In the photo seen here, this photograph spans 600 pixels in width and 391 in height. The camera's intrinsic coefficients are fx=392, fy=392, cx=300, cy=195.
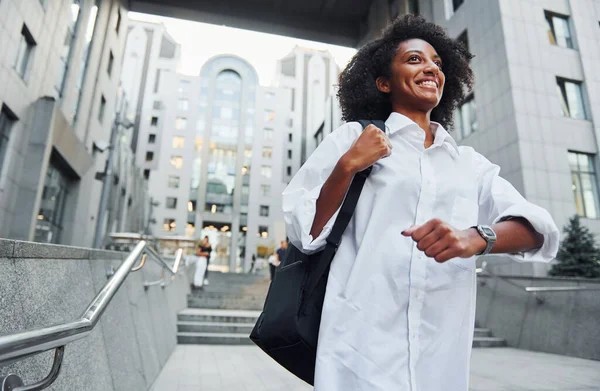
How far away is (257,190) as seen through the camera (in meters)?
44.5

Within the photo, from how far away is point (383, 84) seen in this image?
1.49 meters

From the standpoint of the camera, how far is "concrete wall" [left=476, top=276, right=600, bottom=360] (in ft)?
20.7

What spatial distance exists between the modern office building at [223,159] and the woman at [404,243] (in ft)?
133

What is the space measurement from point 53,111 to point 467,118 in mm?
13851

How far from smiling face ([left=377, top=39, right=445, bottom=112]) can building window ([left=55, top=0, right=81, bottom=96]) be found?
1458 centimetres

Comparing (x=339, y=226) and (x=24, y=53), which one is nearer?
(x=339, y=226)

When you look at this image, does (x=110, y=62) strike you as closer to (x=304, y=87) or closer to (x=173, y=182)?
(x=173, y=182)

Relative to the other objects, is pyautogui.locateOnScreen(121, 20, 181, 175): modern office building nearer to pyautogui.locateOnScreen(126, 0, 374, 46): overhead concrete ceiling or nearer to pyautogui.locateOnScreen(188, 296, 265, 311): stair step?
pyautogui.locateOnScreen(126, 0, 374, 46): overhead concrete ceiling

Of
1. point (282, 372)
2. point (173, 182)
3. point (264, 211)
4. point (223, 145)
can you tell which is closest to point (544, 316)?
point (282, 372)

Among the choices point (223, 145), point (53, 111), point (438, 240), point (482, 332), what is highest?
point (223, 145)

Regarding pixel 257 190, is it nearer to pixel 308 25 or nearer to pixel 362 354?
pixel 308 25

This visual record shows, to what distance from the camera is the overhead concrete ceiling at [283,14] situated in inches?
696

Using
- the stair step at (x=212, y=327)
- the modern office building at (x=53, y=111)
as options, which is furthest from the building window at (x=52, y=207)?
the stair step at (x=212, y=327)

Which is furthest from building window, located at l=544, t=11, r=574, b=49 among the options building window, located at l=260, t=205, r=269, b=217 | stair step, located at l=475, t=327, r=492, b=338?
building window, located at l=260, t=205, r=269, b=217
